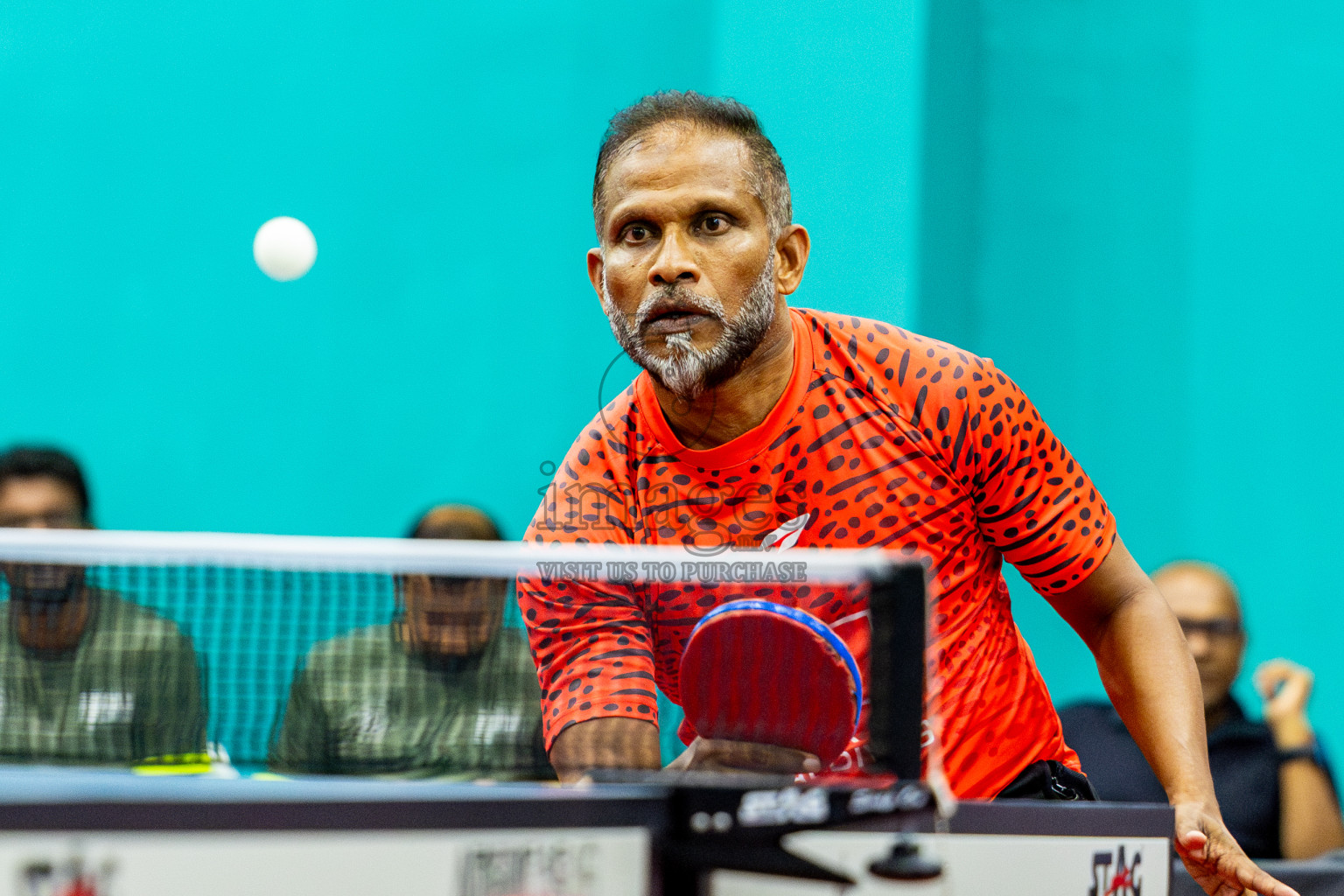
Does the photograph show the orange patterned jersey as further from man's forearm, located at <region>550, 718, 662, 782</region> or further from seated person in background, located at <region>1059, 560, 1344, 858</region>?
seated person in background, located at <region>1059, 560, 1344, 858</region>

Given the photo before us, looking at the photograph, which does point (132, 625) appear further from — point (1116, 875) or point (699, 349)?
point (1116, 875)

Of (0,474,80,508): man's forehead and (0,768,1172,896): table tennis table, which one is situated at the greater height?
(0,474,80,508): man's forehead

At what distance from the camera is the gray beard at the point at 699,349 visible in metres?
2.39

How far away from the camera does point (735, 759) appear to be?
176 cm

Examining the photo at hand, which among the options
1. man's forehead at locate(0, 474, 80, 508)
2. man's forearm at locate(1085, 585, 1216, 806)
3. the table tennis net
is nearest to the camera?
the table tennis net

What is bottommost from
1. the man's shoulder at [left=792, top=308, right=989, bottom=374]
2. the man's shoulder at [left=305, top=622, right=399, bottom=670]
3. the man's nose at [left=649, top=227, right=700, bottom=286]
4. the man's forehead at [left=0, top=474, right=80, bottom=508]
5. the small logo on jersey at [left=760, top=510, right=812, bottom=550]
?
the man's shoulder at [left=305, top=622, right=399, bottom=670]

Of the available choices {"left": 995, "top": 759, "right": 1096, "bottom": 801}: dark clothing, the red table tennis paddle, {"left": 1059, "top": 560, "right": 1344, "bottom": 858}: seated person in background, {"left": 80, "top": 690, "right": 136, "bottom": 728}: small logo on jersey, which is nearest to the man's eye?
the red table tennis paddle

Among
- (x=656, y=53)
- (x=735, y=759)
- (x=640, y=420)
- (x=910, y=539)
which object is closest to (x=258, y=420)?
(x=656, y=53)

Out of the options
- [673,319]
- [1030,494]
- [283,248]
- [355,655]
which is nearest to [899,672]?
[1030,494]

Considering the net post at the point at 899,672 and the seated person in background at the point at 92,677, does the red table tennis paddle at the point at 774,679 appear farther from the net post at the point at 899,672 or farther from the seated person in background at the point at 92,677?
the seated person in background at the point at 92,677

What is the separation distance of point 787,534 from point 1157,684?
62 cm

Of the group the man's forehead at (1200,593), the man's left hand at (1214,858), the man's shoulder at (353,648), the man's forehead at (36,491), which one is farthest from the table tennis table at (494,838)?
the man's forehead at (1200,593)

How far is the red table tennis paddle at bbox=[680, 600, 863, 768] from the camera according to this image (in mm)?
1700

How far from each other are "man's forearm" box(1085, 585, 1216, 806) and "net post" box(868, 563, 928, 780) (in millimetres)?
784
